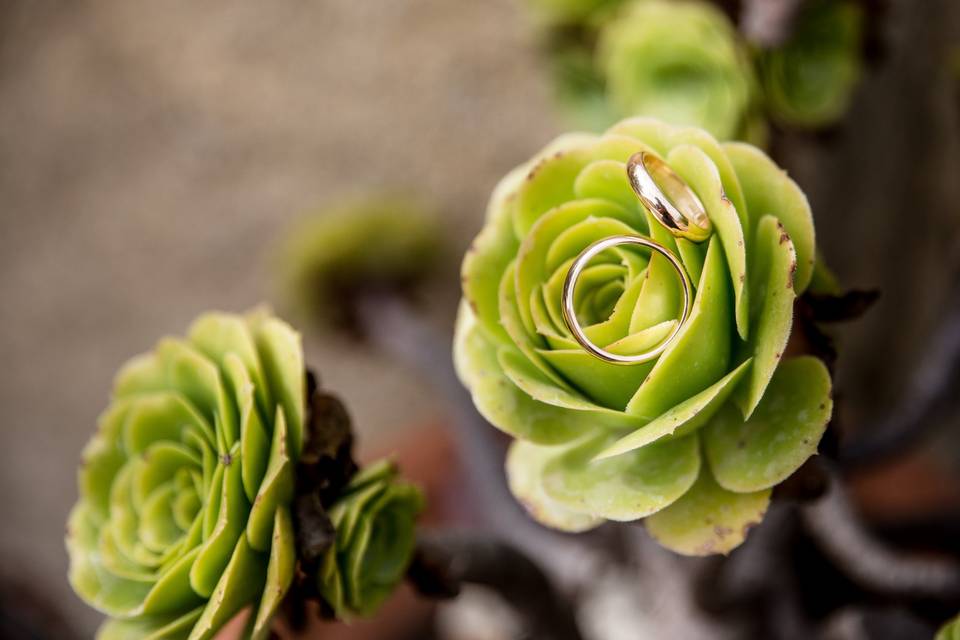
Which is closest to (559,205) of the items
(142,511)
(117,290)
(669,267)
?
(669,267)

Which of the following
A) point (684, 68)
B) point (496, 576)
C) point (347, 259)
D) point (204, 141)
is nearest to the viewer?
point (496, 576)

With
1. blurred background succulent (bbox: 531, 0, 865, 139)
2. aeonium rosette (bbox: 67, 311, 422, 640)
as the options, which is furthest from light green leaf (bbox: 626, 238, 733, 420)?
blurred background succulent (bbox: 531, 0, 865, 139)

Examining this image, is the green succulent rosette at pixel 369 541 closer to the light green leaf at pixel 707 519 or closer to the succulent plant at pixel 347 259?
the light green leaf at pixel 707 519

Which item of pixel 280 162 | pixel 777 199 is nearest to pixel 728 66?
pixel 777 199

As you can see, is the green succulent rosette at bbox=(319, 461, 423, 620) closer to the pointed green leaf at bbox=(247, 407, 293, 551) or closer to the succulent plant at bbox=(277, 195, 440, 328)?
the pointed green leaf at bbox=(247, 407, 293, 551)

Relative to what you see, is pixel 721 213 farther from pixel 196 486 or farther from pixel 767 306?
pixel 196 486

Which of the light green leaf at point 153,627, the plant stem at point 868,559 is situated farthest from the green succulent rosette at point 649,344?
the plant stem at point 868,559

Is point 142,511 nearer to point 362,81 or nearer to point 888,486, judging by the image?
point 362,81
